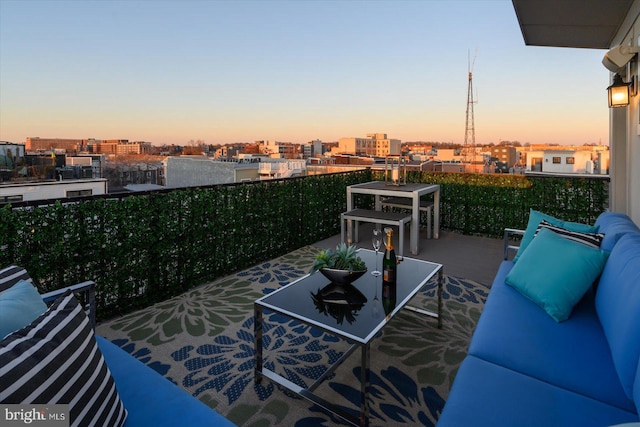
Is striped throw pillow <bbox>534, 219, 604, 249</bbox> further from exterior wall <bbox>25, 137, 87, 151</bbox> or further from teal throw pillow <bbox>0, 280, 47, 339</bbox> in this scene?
exterior wall <bbox>25, 137, 87, 151</bbox>

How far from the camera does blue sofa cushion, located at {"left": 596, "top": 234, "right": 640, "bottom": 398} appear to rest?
1474 mm

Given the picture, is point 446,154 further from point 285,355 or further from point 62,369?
point 62,369

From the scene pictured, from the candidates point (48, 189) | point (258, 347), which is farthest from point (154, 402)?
point (48, 189)

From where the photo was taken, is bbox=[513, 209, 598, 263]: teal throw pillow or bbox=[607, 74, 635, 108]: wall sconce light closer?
bbox=[513, 209, 598, 263]: teal throw pillow

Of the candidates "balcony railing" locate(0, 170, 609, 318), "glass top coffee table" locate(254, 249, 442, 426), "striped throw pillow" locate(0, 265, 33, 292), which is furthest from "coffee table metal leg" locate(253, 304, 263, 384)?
"balcony railing" locate(0, 170, 609, 318)

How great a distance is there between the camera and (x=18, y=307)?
54.9 inches

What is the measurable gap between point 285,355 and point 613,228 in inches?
99.1

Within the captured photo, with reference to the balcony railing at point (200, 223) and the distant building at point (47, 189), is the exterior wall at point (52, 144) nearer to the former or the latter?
the distant building at point (47, 189)

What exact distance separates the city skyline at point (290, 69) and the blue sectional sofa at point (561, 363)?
4966 millimetres

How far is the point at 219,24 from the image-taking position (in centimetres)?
992

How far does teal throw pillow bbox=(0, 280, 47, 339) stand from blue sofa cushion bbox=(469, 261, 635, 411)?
196cm

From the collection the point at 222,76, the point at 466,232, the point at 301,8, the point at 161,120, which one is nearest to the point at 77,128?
the point at 161,120

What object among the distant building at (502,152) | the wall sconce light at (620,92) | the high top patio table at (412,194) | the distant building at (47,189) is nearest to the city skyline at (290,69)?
the wall sconce light at (620,92)

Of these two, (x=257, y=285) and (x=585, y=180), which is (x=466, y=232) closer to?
(x=585, y=180)
